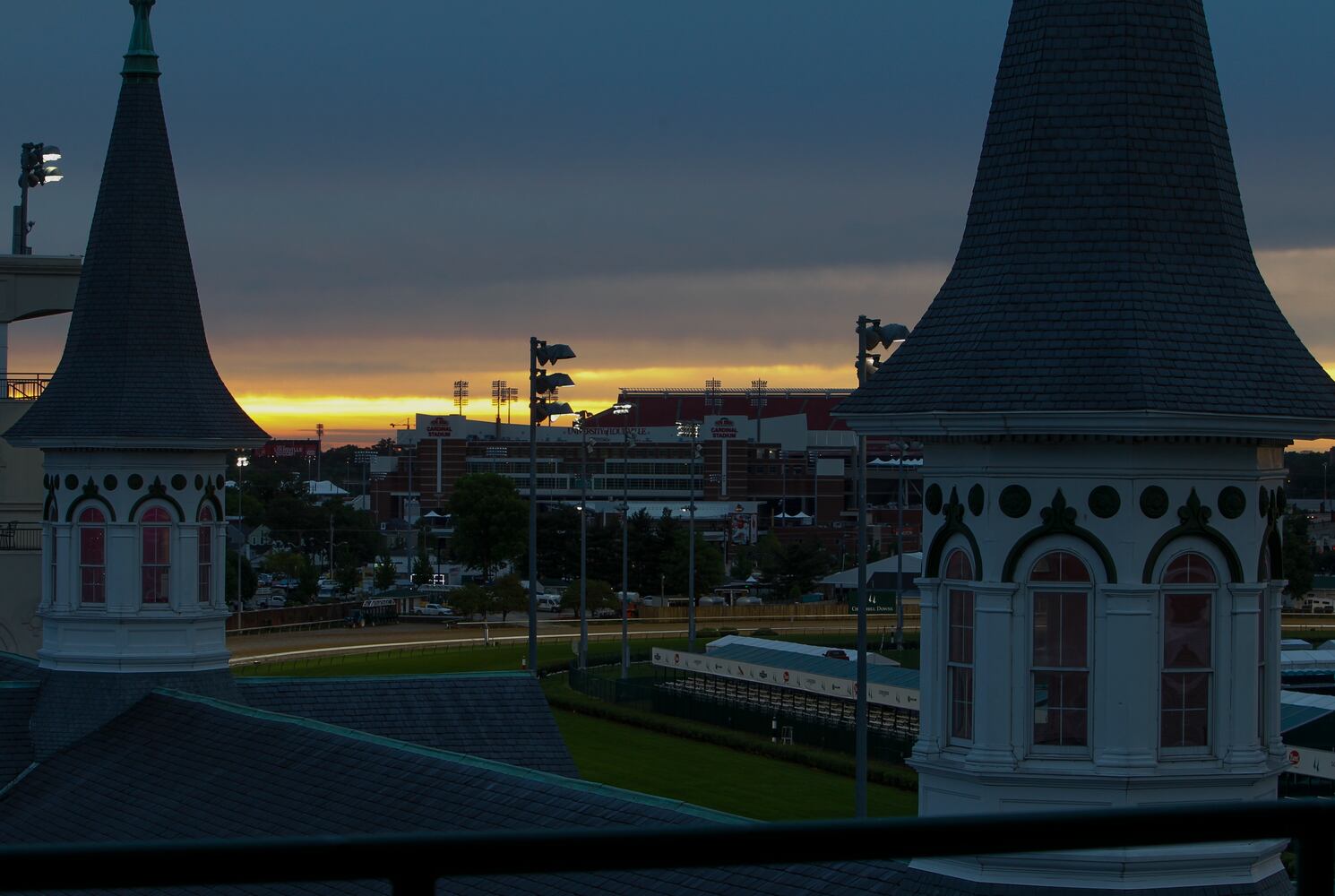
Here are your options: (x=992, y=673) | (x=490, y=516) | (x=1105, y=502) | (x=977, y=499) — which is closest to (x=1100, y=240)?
(x=1105, y=502)

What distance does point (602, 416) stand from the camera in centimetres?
19538

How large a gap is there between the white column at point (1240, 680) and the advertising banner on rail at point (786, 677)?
116 ft

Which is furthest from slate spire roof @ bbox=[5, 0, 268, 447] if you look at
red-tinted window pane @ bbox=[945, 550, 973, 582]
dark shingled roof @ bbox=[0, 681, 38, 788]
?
red-tinted window pane @ bbox=[945, 550, 973, 582]

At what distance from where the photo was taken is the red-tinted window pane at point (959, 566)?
13.1 m

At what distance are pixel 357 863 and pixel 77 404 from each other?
2506 cm

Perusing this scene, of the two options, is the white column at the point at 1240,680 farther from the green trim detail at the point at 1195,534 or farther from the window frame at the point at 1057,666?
the window frame at the point at 1057,666

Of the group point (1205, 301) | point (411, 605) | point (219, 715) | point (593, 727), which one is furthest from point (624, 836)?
point (411, 605)

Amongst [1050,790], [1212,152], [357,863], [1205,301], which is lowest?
[1050,790]

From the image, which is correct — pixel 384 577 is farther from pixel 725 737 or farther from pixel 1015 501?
pixel 1015 501

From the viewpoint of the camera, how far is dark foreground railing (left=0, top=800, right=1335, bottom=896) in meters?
2.80

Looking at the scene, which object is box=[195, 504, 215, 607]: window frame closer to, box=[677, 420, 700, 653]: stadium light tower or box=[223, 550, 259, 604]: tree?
box=[677, 420, 700, 653]: stadium light tower

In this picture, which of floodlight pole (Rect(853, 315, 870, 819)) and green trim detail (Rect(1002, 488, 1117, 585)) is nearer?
green trim detail (Rect(1002, 488, 1117, 585))

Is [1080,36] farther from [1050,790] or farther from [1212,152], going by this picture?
[1050,790]

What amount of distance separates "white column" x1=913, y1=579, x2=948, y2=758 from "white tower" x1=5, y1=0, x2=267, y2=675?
15.6 m
